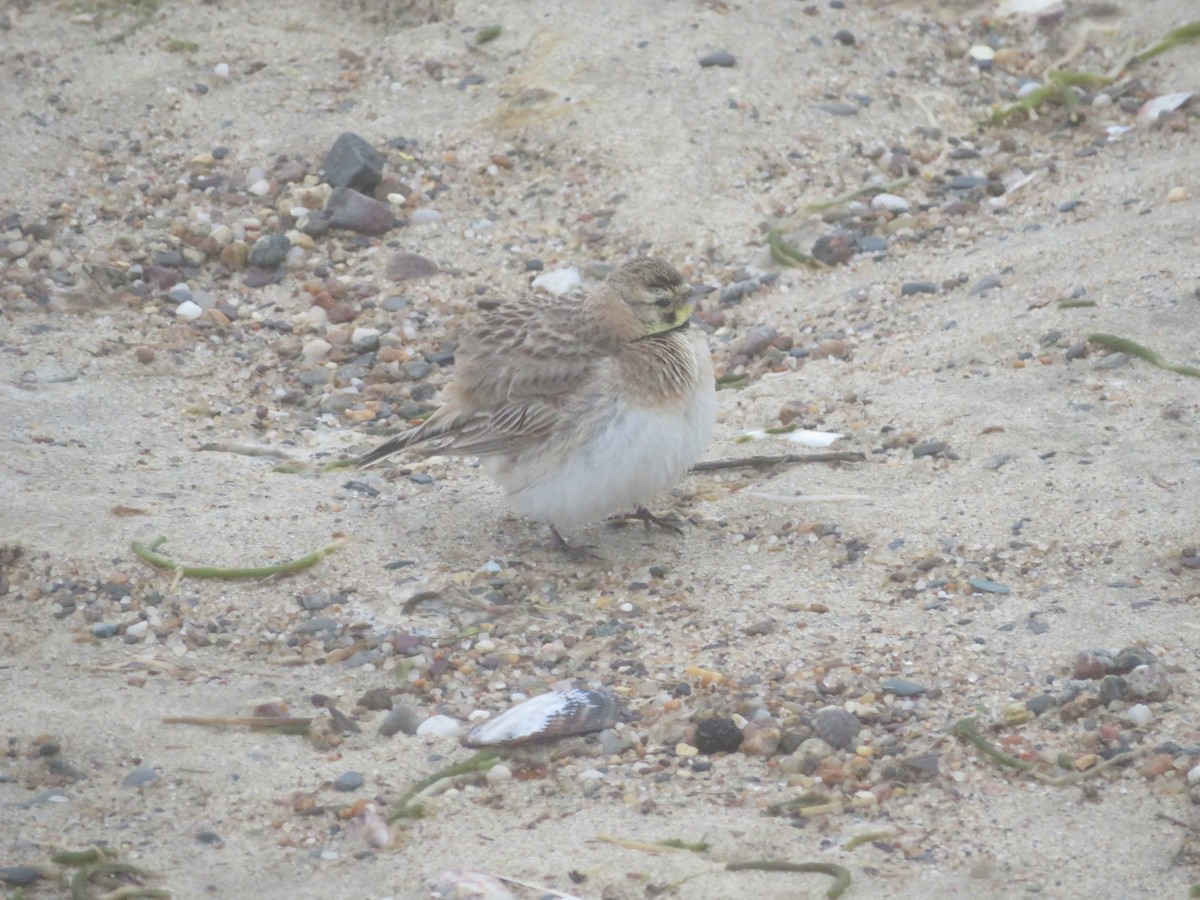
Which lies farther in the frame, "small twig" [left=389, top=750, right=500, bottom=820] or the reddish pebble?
the reddish pebble

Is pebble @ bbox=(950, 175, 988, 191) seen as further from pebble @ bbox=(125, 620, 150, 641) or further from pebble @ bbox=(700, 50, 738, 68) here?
pebble @ bbox=(125, 620, 150, 641)

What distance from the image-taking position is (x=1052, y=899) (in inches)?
151

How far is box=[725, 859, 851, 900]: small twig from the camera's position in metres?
3.86

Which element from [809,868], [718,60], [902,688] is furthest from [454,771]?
[718,60]

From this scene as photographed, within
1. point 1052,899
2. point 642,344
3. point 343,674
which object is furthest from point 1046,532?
point 343,674

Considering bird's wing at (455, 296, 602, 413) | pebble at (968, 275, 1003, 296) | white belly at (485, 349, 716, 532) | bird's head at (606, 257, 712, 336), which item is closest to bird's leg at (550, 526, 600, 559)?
white belly at (485, 349, 716, 532)

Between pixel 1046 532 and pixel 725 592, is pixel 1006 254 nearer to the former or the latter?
pixel 1046 532

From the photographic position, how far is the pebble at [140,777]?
14.3 feet

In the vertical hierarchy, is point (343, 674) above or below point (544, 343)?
below

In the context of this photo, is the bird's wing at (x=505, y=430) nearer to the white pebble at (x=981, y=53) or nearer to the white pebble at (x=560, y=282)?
the white pebble at (x=560, y=282)

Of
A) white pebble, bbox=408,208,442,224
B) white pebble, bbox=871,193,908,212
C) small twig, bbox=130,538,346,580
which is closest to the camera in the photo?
small twig, bbox=130,538,346,580

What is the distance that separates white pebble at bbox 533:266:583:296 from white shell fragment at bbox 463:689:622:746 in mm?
3264

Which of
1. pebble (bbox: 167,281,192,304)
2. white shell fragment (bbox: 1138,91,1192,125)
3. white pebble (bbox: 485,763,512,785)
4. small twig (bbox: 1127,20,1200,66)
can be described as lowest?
white pebble (bbox: 485,763,512,785)

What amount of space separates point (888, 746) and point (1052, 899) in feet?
2.58
